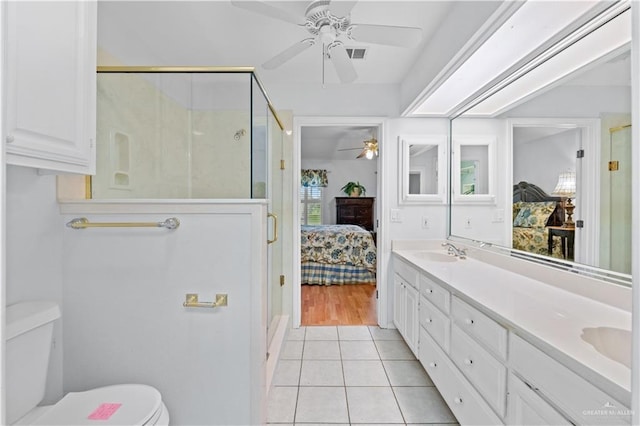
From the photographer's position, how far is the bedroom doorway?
3.37 m

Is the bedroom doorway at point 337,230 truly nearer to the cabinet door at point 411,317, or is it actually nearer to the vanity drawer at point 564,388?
the cabinet door at point 411,317

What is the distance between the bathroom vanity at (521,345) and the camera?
88cm

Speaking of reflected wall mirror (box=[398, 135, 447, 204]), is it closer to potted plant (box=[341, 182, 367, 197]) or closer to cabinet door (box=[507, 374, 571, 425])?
cabinet door (box=[507, 374, 571, 425])

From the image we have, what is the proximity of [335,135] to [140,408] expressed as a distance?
4.91 metres

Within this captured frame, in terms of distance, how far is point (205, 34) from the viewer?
2.31 m

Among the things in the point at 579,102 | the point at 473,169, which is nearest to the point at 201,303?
the point at 579,102

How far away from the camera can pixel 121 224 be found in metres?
1.55

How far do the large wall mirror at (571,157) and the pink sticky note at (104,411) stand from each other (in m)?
2.08

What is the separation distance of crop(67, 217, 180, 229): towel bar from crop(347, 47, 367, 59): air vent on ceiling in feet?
6.17

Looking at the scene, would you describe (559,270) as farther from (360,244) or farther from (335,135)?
(335,135)

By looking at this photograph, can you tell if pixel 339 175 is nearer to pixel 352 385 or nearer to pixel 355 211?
pixel 355 211

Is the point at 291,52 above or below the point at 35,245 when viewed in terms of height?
above

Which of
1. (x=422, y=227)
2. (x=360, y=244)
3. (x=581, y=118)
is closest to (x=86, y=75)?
(x=581, y=118)

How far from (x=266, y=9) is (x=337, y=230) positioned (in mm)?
3945
